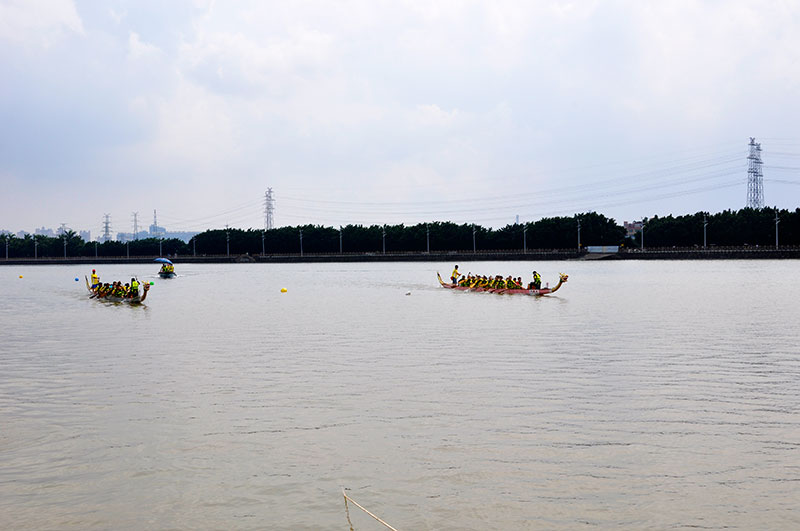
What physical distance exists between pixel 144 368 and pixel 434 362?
324 inches

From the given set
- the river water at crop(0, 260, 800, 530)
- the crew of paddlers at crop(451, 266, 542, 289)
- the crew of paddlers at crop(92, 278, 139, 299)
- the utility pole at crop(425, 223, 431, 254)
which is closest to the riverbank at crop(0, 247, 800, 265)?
the utility pole at crop(425, 223, 431, 254)

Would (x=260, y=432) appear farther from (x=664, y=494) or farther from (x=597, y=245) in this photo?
(x=597, y=245)

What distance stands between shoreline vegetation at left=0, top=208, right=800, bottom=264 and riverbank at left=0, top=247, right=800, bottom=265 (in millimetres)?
193

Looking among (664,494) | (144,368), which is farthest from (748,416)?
(144,368)

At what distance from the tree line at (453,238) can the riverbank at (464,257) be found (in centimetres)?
533

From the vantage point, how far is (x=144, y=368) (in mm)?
19812

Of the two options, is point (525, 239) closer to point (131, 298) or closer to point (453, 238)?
point (453, 238)

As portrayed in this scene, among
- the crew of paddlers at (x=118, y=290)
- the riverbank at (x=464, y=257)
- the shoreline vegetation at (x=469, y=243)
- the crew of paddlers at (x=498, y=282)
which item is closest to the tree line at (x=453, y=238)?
the shoreline vegetation at (x=469, y=243)

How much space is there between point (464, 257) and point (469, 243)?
11.4 metres

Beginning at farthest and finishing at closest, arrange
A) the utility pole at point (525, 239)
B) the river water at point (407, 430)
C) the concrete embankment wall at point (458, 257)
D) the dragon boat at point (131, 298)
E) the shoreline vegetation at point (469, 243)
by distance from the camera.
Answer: the utility pole at point (525, 239) → the shoreline vegetation at point (469, 243) → the concrete embankment wall at point (458, 257) → the dragon boat at point (131, 298) → the river water at point (407, 430)

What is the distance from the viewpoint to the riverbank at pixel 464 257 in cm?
12162

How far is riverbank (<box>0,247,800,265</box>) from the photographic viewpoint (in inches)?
4788

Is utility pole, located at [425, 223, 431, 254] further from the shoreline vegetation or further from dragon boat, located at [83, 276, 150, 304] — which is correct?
dragon boat, located at [83, 276, 150, 304]

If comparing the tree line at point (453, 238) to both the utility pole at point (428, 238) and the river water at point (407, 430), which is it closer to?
the utility pole at point (428, 238)
